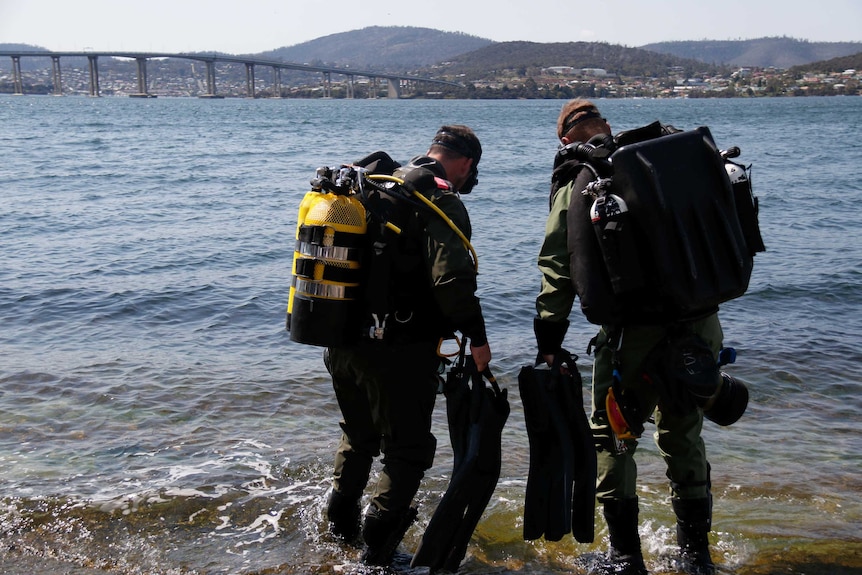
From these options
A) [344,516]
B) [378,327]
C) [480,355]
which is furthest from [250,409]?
[480,355]

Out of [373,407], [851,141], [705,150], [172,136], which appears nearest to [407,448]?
[373,407]

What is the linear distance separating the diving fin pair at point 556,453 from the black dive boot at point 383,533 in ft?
2.00

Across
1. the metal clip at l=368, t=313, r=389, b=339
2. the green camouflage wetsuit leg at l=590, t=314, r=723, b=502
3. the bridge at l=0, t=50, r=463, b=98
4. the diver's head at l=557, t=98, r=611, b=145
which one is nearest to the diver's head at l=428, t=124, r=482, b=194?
the diver's head at l=557, t=98, r=611, b=145

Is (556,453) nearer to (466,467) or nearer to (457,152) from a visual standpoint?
(466,467)

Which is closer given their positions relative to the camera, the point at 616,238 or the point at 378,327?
the point at 616,238

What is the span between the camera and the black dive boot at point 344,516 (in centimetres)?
459

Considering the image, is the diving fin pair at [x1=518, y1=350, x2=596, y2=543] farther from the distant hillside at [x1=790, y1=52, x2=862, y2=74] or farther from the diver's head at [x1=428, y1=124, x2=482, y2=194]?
the distant hillside at [x1=790, y1=52, x2=862, y2=74]

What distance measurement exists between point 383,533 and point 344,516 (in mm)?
410

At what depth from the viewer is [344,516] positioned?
4641 millimetres

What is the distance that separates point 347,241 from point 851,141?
42398mm

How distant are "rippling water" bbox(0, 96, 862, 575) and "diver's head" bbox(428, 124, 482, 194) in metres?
1.97

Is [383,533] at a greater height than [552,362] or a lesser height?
lesser

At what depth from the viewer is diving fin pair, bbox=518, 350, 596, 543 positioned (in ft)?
13.6

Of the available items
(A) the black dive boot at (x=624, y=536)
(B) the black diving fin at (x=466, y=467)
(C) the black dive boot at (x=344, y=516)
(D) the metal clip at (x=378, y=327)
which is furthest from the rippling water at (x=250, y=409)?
(D) the metal clip at (x=378, y=327)
